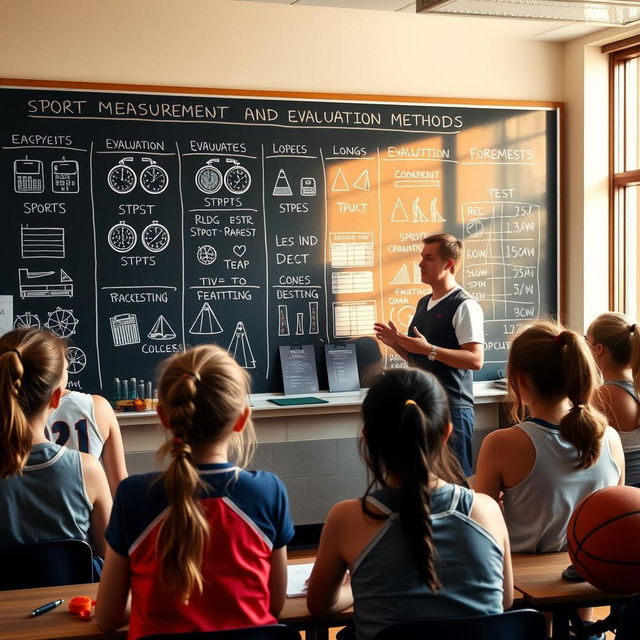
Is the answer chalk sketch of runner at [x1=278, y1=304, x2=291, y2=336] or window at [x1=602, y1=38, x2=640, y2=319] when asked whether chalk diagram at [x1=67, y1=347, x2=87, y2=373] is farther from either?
window at [x1=602, y1=38, x2=640, y2=319]

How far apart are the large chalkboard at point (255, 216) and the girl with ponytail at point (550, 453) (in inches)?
107

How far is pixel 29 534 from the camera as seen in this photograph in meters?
2.16

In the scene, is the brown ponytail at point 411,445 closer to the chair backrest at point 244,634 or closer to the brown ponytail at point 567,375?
the chair backrest at point 244,634

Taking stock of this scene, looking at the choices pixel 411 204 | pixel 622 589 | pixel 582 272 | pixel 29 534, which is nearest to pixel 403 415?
pixel 622 589

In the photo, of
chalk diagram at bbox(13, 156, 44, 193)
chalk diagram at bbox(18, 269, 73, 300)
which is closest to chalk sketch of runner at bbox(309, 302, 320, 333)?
chalk diagram at bbox(18, 269, 73, 300)

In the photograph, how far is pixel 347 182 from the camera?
505 centimetres

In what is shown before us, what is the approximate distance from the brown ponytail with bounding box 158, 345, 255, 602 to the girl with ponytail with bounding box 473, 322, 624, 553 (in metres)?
0.77

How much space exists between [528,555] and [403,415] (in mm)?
790

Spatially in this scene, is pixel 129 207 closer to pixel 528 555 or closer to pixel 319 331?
pixel 319 331

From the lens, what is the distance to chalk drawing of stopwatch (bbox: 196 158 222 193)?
4.77 meters

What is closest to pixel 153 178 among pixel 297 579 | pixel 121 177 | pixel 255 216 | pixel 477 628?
pixel 121 177

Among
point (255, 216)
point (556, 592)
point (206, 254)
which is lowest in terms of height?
point (556, 592)

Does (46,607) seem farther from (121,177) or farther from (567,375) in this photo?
(121,177)

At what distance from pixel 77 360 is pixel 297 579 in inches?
111
